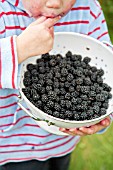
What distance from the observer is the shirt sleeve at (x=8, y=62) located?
33.0 inches

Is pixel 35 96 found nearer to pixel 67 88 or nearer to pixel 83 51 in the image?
pixel 67 88

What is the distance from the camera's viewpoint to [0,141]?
1.10 m

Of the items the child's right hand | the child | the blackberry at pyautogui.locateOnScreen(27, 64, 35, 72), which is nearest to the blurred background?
the child

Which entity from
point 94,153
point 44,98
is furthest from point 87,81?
point 94,153

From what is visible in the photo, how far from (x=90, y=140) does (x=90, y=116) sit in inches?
30.1

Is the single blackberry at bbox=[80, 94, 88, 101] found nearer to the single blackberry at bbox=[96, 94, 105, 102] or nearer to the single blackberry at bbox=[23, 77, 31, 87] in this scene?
the single blackberry at bbox=[96, 94, 105, 102]

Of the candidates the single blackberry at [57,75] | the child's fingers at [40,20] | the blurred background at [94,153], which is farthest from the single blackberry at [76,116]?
the blurred background at [94,153]

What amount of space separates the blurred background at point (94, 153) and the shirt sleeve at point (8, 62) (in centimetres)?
81

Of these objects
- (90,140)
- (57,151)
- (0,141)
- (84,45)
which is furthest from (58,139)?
(90,140)

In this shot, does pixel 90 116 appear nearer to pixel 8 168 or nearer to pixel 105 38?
pixel 105 38

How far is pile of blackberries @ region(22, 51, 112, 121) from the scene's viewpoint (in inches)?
36.0

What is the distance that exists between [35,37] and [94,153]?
35.3 inches

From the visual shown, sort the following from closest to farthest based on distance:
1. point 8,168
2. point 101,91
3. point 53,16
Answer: point 53,16 → point 101,91 → point 8,168

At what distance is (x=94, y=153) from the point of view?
1.62m
